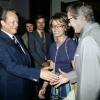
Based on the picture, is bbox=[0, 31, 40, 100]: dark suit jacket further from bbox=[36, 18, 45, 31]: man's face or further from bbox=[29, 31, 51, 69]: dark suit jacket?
bbox=[36, 18, 45, 31]: man's face

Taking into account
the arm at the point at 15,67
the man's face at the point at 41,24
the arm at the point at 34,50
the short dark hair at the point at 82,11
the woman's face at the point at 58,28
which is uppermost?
the short dark hair at the point at 82,11

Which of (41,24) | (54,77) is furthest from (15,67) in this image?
(41,24)

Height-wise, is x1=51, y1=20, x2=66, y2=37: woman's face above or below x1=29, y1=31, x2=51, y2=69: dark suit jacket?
above

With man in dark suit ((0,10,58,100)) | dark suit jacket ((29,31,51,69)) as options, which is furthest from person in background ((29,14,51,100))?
man in dark suit ((0,10,58,100))

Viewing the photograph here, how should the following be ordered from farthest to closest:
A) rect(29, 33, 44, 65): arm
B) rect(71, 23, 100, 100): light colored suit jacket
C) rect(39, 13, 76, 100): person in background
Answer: rect(29, 33, 44, 65): arm → rect(39, 13, 76, 100): person in background → rect(71, 23, 100, 100): light colored suit jacket

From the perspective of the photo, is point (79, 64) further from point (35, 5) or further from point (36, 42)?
point (35, 5)

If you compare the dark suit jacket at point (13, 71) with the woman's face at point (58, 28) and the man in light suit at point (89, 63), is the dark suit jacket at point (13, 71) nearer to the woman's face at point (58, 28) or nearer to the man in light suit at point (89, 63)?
the woman's face at point (58, 28)

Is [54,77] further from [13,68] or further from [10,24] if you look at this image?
[10,24]

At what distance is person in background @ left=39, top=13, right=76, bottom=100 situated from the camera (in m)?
4.38

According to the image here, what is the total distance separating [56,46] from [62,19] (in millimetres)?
351

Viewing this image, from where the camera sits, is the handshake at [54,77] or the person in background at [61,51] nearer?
the handshake at [54,77]

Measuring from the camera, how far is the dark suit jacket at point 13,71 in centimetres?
394

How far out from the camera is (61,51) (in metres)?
4.43

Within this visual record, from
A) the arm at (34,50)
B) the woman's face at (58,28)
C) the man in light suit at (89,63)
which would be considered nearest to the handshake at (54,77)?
the woman's face at (58,28)
